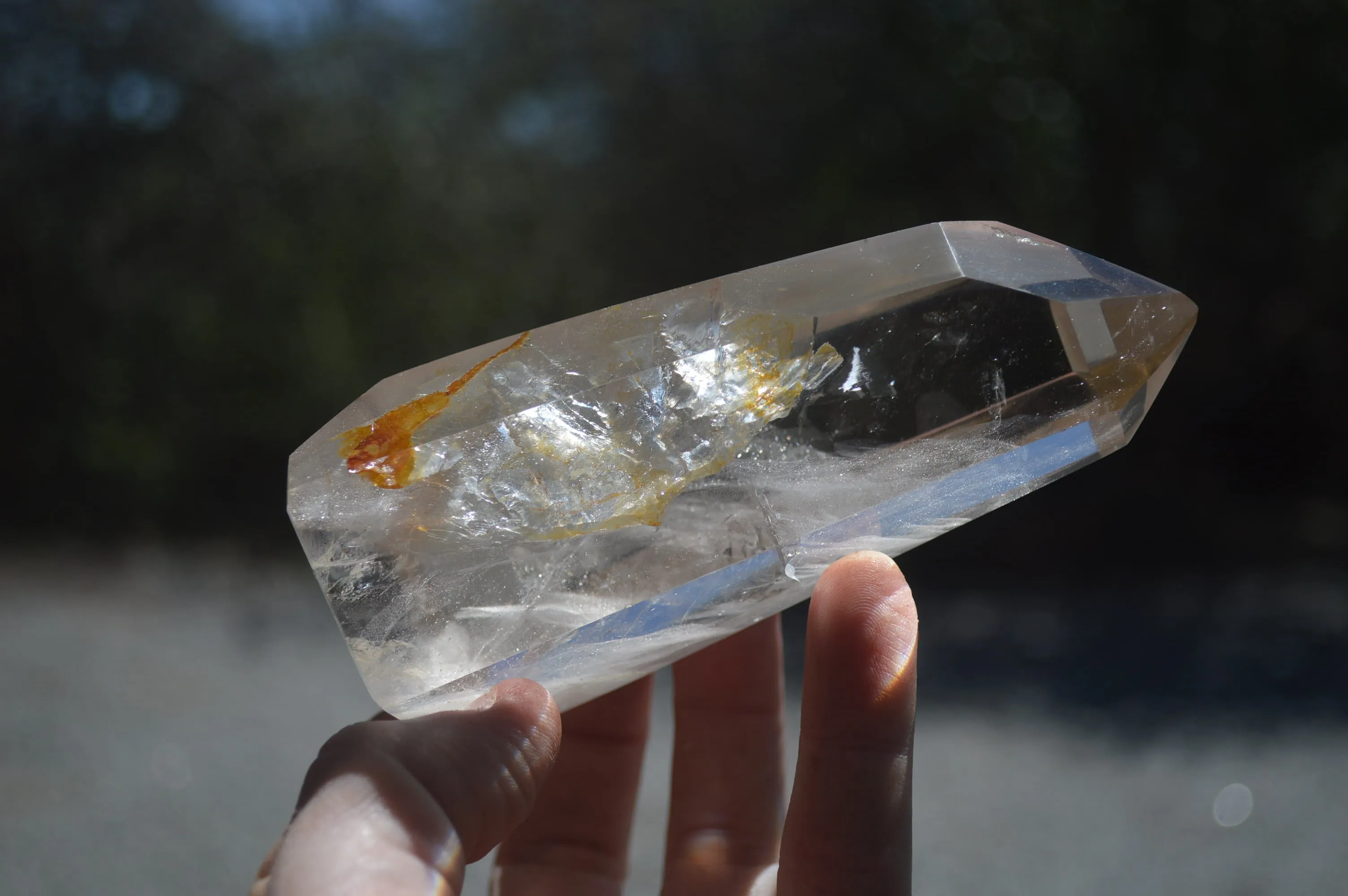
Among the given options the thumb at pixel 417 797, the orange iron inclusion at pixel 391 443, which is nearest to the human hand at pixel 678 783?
the thumb at pixel 417 797

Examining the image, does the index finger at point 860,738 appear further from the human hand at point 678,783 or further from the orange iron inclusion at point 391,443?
the orange iron inclusion at point 391,443

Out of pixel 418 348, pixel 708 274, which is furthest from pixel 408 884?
pixel 418 348

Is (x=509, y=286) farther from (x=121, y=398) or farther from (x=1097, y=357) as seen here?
(x=1097, y=357)

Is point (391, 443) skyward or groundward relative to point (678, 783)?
skyward

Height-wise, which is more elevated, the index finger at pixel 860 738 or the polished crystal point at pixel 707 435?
the polished crystal point at pixel 707 435

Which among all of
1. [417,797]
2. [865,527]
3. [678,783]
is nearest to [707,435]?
[865,527]

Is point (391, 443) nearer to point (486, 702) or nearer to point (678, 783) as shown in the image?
point (486, 702)
